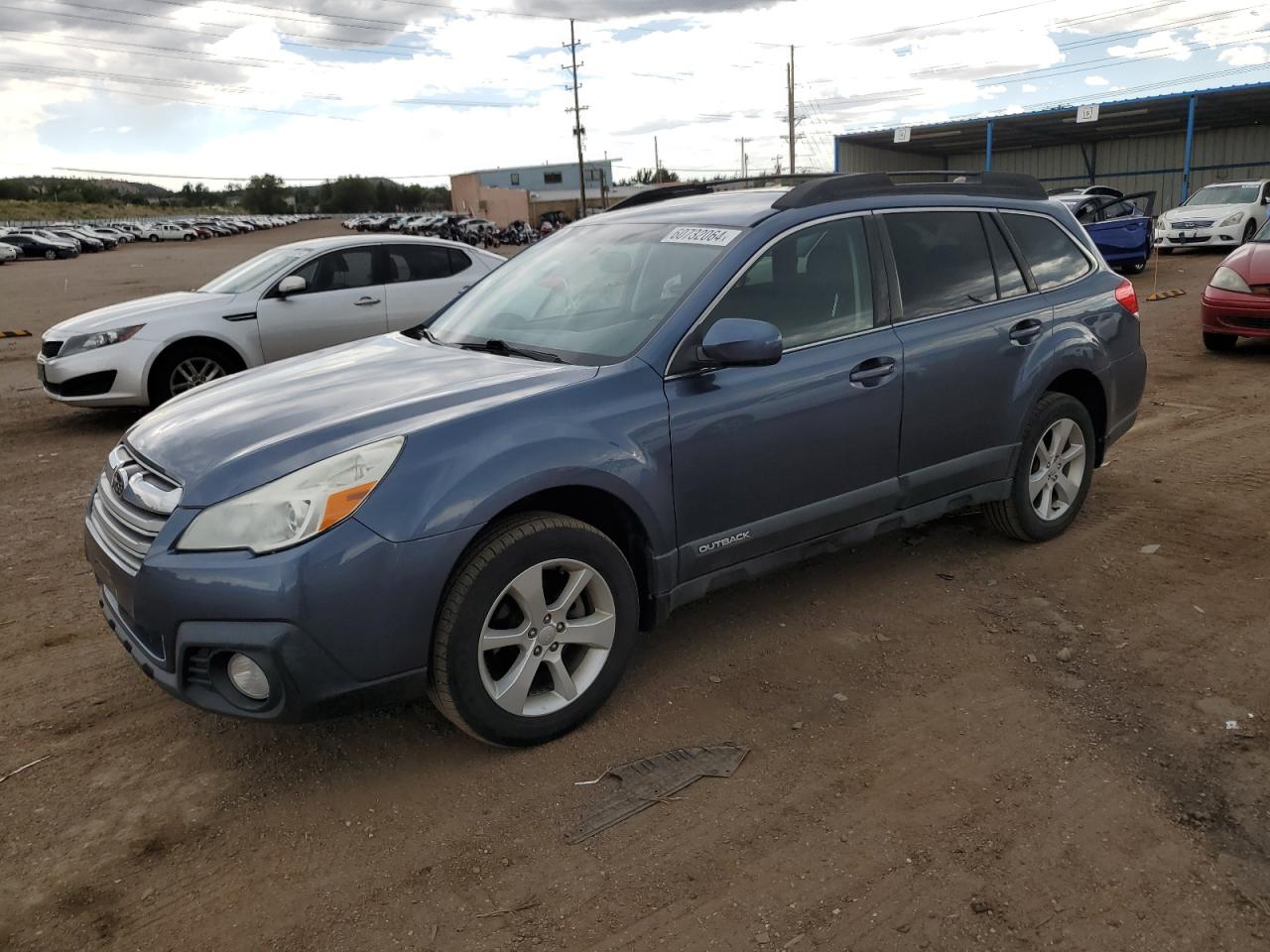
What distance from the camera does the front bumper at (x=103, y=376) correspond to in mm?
7910

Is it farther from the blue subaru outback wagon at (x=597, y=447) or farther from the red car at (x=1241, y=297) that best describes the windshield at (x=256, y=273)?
the red car at (x=1241, y=297)

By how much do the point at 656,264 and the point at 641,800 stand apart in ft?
6.64

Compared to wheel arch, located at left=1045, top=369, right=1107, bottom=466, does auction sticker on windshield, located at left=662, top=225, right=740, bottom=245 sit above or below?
above

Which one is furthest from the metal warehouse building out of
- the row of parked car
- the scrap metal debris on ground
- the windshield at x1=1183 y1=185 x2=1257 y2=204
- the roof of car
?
the row of parked car

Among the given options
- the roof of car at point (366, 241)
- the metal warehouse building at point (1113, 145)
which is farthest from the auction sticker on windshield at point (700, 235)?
the metal warehouse building at point (1113, 145)

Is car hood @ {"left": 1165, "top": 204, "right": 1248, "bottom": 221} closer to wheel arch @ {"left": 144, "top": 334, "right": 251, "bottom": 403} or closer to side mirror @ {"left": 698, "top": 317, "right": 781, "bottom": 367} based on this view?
wheel arch @ {"left": 144, "top": 334, "right": 251, "bottom": 403}

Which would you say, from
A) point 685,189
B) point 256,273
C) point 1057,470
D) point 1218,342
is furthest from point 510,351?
point 1218,342

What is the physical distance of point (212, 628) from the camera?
2777mm

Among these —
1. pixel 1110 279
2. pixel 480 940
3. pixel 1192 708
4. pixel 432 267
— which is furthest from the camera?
pixel 432 267

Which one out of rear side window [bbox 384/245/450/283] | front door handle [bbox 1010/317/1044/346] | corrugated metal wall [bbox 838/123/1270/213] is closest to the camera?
front door handle [bbox 1010/317/1044/346]

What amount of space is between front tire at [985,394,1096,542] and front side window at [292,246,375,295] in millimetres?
6076

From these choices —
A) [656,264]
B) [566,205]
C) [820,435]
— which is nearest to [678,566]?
[820,435]

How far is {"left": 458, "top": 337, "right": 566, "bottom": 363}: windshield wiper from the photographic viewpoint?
365 centimetres

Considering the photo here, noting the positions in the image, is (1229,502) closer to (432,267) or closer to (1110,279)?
(1110,279)
